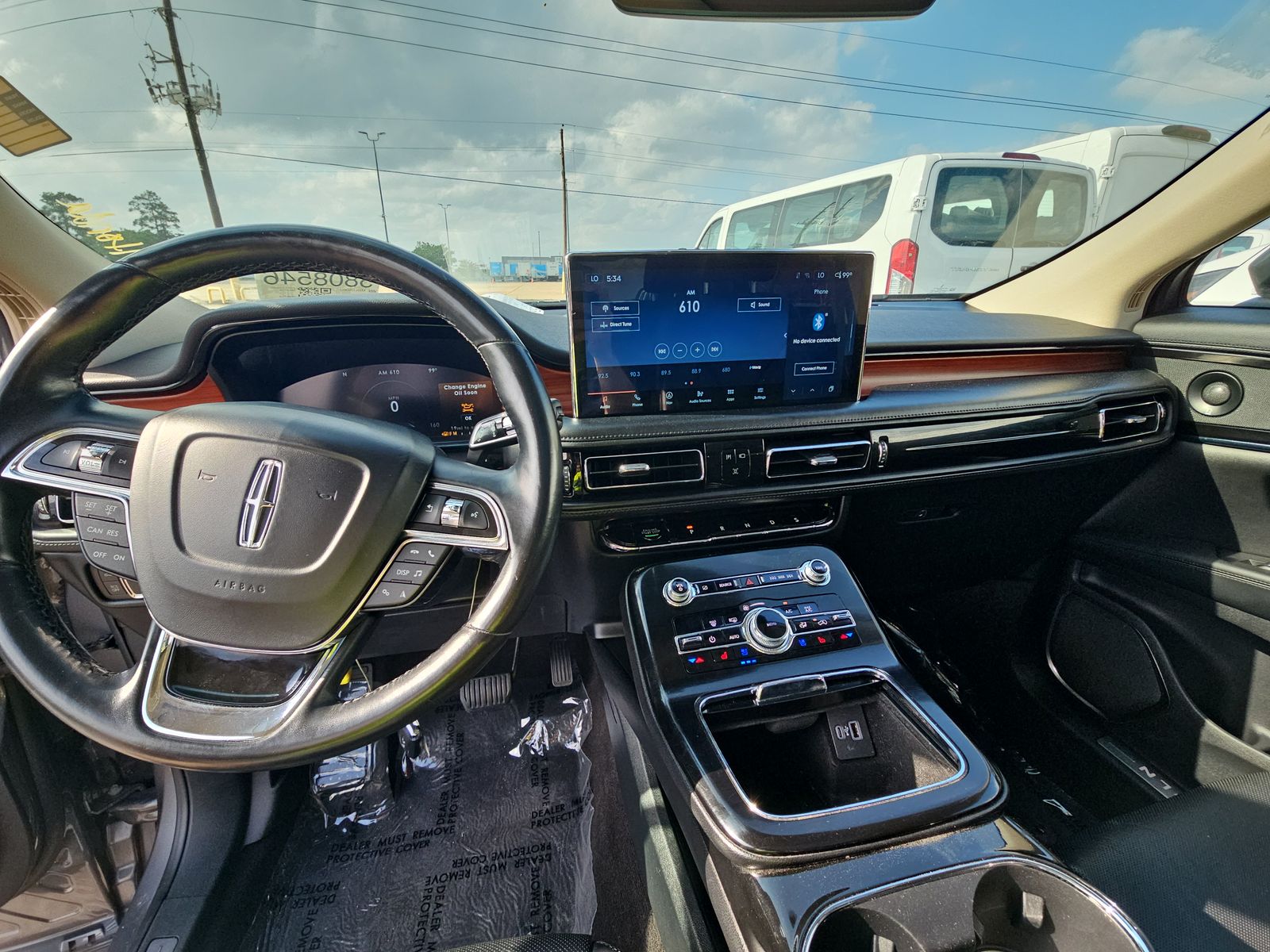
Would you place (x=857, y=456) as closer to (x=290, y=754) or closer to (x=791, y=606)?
(x=791, y=606)

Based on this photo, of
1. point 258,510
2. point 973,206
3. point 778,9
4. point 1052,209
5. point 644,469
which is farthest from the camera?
point 973,206

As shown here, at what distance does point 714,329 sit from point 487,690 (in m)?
1.35

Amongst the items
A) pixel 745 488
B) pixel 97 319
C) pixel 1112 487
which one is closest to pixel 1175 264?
pixel 1112 487

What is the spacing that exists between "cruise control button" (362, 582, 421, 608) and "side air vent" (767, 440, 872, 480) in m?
0.82

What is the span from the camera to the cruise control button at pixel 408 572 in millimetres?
900

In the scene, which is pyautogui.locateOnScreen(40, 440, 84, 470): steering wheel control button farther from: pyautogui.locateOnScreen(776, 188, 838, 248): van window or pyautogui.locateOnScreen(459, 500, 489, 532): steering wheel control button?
pyautogui.locateOnScreen(776, 188, 838, 248): van window

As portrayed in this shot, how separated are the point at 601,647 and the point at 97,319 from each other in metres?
1.24

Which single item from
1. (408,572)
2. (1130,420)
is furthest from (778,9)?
(1130,420)

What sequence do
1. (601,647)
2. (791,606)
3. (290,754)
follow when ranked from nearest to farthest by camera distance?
(290,754)
(791,606)
(601,647)

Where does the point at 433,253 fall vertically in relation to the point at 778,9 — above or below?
below

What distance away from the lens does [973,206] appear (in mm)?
3184

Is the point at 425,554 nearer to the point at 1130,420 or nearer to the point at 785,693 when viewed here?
the point at 785,693

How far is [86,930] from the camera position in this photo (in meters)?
1.54

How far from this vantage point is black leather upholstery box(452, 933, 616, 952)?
112cm
